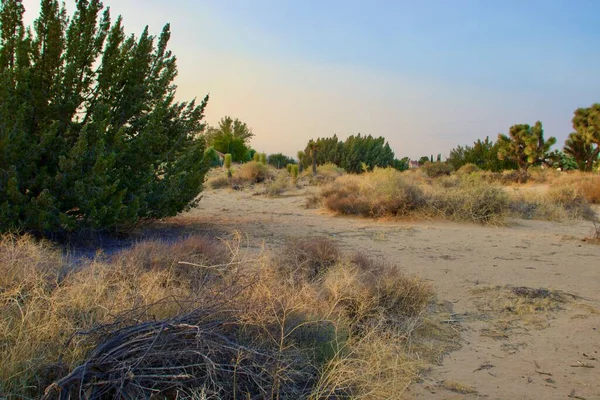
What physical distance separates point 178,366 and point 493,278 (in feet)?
17.8

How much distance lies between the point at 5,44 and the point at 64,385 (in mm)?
6744

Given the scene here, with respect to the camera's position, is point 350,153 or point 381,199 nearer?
point 381,199

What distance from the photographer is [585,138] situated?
35.6 metres

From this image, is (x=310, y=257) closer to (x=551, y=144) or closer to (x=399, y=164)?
(x=551, y=144)

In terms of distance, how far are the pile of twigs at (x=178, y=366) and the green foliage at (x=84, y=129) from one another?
4464mm

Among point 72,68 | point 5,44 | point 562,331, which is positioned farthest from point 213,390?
point 5,44

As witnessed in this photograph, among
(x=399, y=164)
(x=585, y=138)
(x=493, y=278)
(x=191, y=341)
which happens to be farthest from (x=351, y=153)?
(x=191, y=341)

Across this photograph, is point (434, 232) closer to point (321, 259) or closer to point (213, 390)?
point (321, 259)

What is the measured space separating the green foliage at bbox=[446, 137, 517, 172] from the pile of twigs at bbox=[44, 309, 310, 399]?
41.6 m

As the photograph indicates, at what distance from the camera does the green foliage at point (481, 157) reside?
140ft

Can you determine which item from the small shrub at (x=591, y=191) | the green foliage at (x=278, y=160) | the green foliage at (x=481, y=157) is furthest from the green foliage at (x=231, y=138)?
the small shrub at (x=591, y=191)

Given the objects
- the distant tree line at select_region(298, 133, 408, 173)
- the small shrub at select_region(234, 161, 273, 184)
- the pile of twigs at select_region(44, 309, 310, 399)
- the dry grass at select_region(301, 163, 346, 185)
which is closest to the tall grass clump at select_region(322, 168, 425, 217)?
the dry grass at select_region(301, 163, 346, 185)

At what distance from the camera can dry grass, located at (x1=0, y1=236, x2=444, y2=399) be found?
9.31 feet

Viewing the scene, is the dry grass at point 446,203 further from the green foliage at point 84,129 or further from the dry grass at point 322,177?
the dry grass at point 322,177
